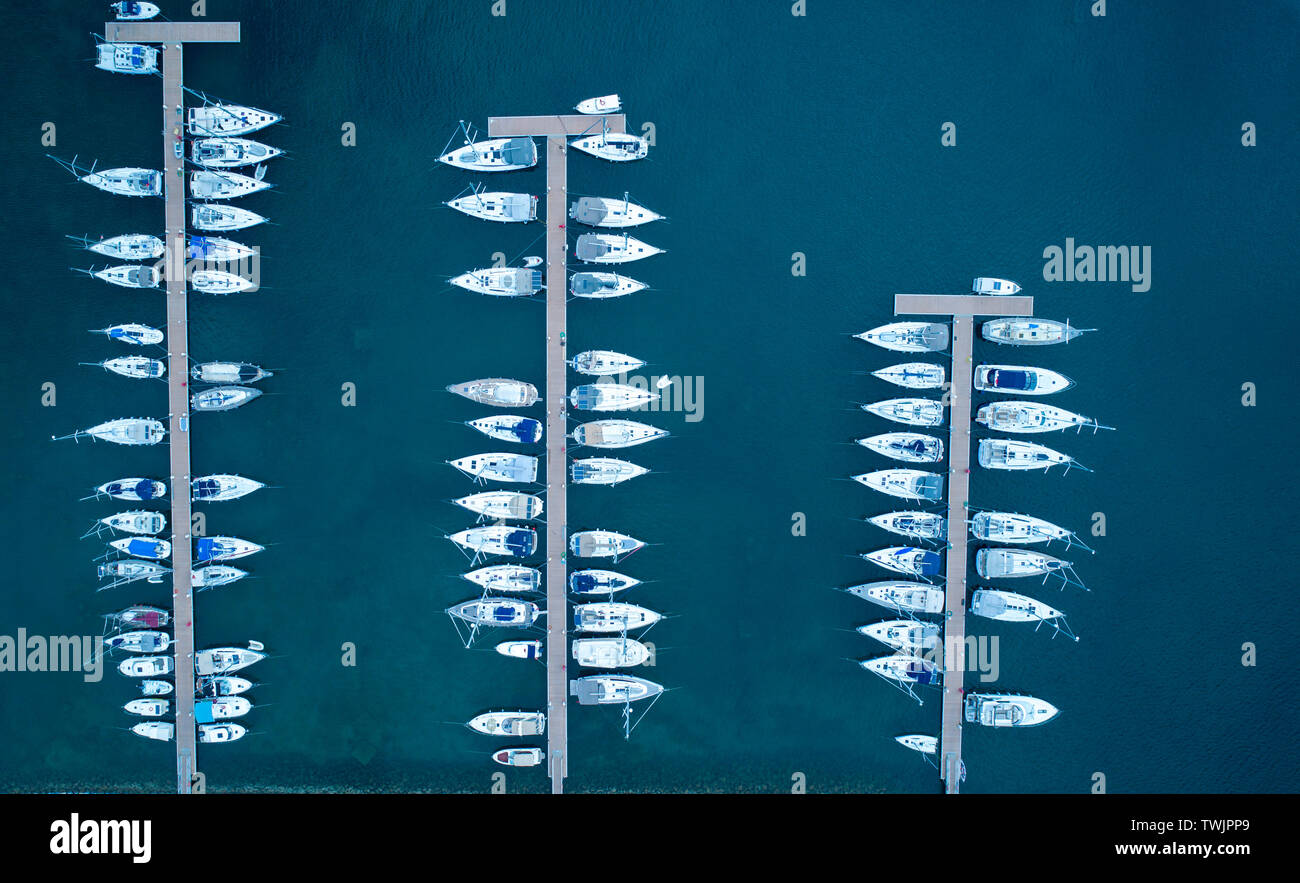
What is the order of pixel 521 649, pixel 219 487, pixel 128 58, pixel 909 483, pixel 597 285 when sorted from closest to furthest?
1. pixel 128 58
2. pixel 597 285
3. pixel 909 483
4. pixel 219 487
5. pixel 521 649

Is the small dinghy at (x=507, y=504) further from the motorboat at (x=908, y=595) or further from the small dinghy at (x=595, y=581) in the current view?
the motorboat at (x=908, y=595)

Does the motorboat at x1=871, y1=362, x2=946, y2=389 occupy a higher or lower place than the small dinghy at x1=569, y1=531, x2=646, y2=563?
higher

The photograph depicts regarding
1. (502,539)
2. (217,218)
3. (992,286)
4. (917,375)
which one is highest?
(217,218)

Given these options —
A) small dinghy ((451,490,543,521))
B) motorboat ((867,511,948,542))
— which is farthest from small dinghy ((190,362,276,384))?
motorboat ((867,511,948,542))

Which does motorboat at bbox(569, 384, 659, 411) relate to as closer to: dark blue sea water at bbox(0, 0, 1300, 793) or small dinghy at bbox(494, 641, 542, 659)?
dark blue sea water at bbox(0, 0, 1300, 793)

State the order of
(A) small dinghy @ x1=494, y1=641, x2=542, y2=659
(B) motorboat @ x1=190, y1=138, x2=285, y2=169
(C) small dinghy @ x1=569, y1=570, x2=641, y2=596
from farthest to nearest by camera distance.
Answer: (A) small dinghy @ x1=494, y1=641, x2=542, y2=659
(C) small dinghy @ x1=569, y1=570, x2=641, y2=596
(B) motorboat @ x1=190, y1=138, x2=285, y2=169

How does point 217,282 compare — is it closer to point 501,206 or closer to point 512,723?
point 501,206

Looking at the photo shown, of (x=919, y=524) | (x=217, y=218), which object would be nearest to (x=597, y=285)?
(x=217, y=218)
